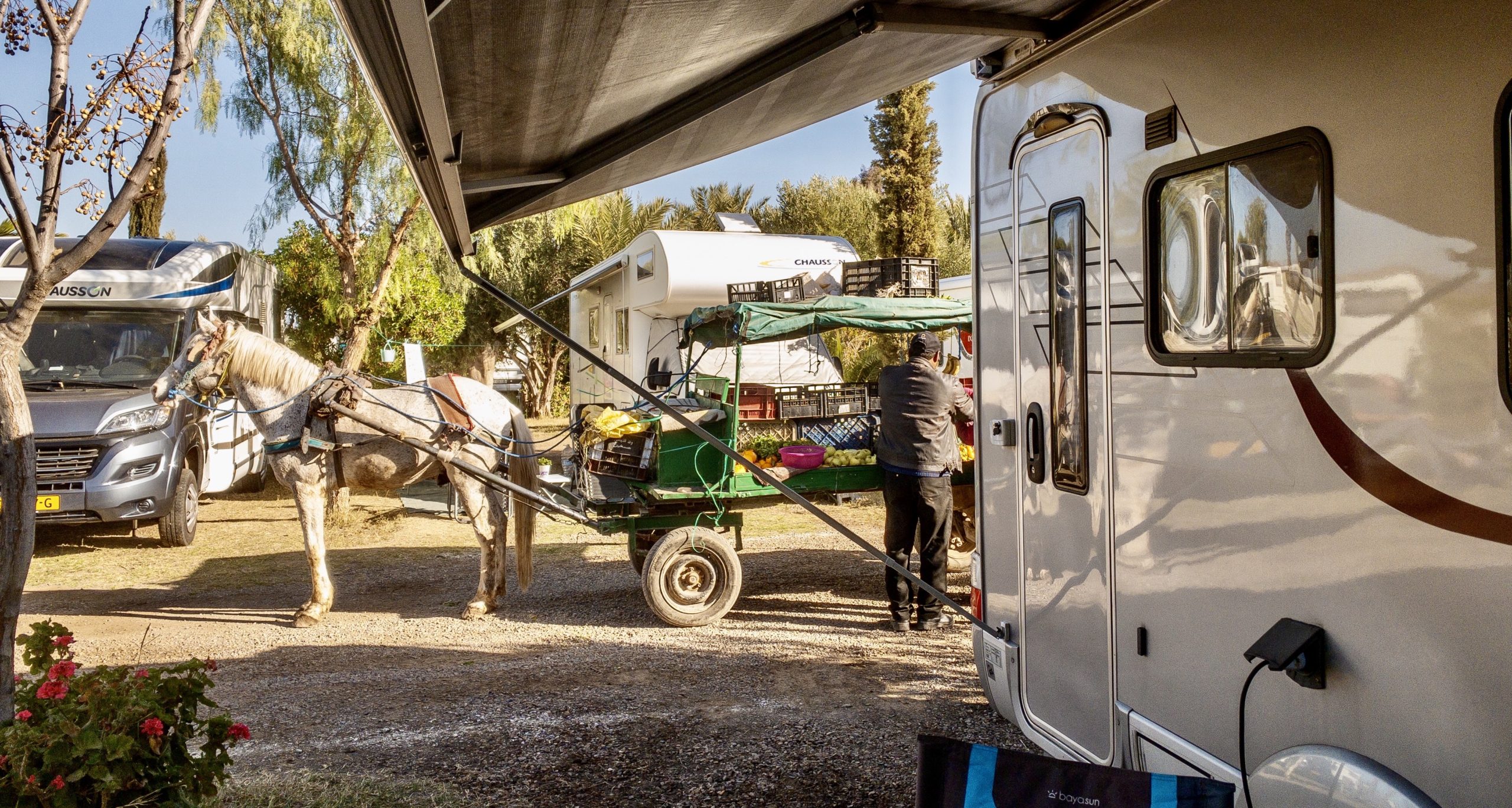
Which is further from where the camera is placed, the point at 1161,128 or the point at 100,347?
the point at 100,347

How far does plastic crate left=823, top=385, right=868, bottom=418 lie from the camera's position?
9055mm

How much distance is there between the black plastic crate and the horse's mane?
485cm

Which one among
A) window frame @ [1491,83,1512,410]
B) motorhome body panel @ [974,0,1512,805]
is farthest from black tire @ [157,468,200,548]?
window frame @ [1491,83,1512,410]

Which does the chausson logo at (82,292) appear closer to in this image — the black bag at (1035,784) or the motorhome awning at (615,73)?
the motorhome awning at (615,73)

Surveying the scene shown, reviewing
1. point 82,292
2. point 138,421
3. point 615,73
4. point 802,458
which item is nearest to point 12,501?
point 615,73

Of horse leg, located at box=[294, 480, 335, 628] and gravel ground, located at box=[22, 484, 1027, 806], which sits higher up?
horse leg, located at box=[294, 480, 335, 628]

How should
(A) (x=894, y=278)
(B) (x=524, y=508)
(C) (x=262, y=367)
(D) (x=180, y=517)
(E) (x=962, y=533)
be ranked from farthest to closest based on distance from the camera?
(A) (x=894, y=278)
(D) (x=180, y=517)
(E) (x=962, y=533)
(B) (x=524, y=508)
(C) (x=262, y=367)

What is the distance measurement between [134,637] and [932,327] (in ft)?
19.4

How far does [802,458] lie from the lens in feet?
23.9

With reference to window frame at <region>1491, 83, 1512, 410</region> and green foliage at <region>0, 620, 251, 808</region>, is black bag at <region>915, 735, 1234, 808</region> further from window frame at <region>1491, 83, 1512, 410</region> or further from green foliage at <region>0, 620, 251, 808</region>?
green foliage at <region>0, 620, 251, 808</region>

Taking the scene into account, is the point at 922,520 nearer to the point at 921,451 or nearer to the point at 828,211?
the point at 921,451

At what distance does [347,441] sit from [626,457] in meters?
2.00

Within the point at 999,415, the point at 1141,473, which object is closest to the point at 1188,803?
the point at 1141,473

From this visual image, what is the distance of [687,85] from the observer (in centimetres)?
348
